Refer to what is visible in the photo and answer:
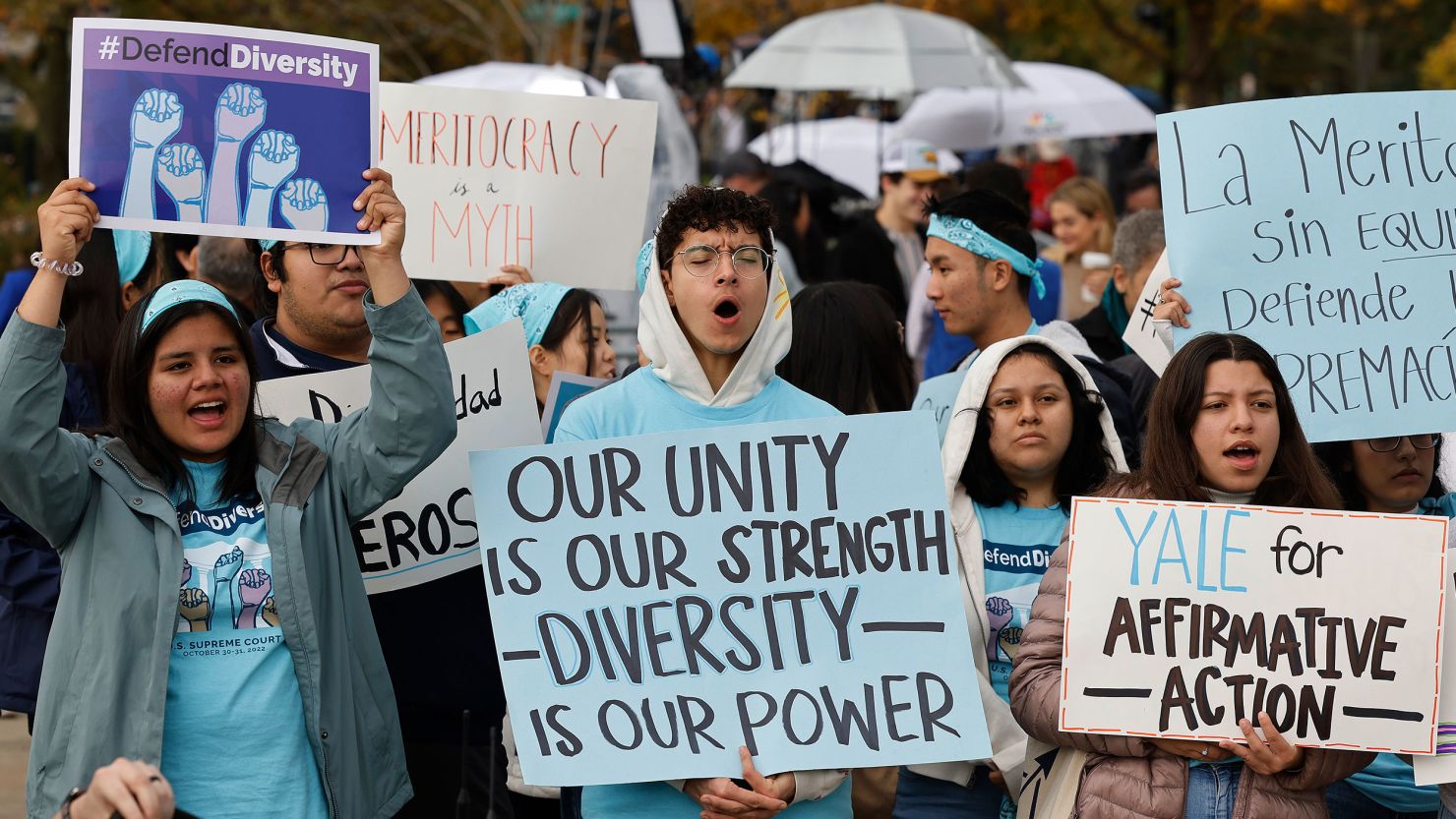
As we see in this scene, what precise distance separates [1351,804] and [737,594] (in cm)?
176

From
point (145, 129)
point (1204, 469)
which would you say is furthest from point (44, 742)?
point (1204, 469)

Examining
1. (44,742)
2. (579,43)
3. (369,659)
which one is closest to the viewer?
Answer: (44,742)

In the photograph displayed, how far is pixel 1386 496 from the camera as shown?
15.0 feet

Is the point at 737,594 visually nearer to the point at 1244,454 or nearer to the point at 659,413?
the point at 659,413

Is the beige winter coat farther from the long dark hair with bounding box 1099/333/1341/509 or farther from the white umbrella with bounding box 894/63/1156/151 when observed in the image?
the white umbrella with bounding box 894/63/1156/151

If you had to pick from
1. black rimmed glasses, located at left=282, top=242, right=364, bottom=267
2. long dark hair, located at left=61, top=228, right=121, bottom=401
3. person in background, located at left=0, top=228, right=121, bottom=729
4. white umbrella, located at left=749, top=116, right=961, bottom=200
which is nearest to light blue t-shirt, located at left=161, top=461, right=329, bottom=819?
person in background, located at left=0, top=228, right=121, bottom=729

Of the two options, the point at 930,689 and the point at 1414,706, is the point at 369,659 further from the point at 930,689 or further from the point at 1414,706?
the point at 1414,706

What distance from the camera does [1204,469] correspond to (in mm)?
3859

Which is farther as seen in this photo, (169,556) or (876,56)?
(876,56)

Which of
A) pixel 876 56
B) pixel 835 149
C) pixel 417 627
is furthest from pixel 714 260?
pixel 835 149

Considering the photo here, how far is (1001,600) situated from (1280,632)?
76cm

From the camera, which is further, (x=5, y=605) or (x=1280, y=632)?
(x=5, y=605)

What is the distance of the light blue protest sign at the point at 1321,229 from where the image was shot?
14.9 ft

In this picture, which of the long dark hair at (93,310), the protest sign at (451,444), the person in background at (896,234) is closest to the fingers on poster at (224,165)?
the protest sign at (451,444)
